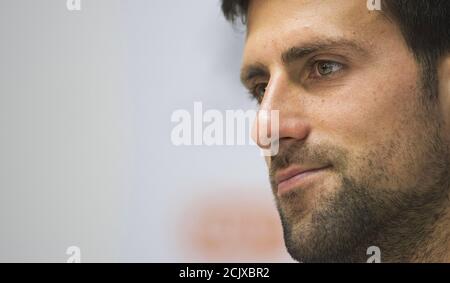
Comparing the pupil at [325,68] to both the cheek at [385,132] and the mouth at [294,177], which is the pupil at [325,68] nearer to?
the cheek at [385,132]

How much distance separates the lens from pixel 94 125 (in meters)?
2.31

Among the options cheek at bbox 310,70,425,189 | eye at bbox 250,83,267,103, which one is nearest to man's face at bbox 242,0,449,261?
cheek at bbox 310,70,425,189

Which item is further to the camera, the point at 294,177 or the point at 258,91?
the point at 258,91

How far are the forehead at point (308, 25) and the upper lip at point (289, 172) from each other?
1.37 feet

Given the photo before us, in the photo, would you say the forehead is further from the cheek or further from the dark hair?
the cheek

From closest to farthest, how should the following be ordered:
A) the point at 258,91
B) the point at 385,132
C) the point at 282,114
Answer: the point at 385,132
the point at 282,114
the point at 258,91

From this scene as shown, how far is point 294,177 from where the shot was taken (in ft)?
5.47

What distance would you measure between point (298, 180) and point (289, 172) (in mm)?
48

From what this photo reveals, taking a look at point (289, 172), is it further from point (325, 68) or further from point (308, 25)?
point (308, 25)

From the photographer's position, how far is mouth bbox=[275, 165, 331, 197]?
163 centimetres

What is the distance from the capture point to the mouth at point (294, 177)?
1.63m

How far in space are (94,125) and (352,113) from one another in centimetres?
126

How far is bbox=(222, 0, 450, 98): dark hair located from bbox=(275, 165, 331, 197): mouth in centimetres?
47

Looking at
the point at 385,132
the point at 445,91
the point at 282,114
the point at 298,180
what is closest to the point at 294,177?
the point at 298,180
